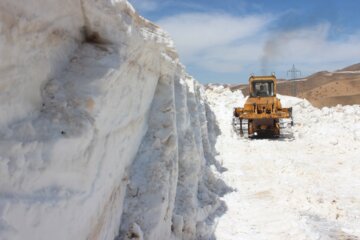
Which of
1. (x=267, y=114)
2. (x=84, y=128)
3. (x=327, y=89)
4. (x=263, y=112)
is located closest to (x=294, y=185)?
(x=84, y=128)

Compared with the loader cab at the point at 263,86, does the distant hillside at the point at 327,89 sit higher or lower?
higher

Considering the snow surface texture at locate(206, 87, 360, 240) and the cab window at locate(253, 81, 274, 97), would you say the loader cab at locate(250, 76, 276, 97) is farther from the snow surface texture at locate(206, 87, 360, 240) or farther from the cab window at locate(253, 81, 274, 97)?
the snow surface texture at locate(206, 87, 360, 240)

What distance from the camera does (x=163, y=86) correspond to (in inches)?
217

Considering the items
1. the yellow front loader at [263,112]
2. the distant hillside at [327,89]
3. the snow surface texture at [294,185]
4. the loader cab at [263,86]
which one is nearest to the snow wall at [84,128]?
the snow surface texture at [294,185]

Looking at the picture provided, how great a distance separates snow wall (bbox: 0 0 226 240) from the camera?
8.46ft

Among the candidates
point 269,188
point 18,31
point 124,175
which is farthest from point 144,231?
point 269,188

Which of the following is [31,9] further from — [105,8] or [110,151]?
[110,151]

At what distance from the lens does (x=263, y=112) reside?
18.0 metres

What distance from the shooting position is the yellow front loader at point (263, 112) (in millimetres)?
17750

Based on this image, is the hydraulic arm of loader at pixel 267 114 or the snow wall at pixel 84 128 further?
the hydraulic arm of loader at pixel 267 114

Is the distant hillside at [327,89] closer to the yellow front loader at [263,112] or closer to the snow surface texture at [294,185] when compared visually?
the yellow front loader at [263,112]

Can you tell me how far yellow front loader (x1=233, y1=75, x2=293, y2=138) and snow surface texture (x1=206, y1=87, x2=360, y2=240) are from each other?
851 millimetres

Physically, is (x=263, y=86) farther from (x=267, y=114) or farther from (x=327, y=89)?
(x=327, y=89)

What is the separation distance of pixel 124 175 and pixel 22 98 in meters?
1.65
